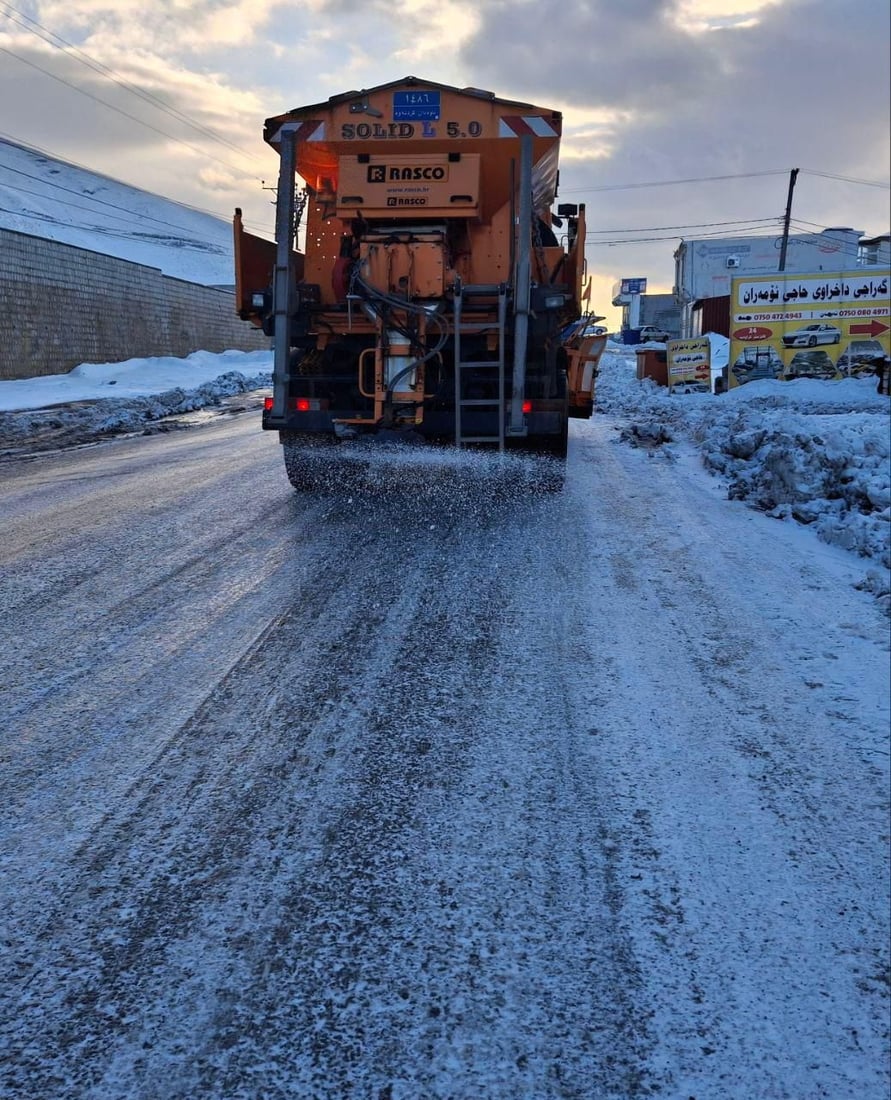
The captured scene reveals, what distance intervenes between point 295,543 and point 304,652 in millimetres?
2035

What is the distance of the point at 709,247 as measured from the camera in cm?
5378

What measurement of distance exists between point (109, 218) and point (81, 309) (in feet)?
341

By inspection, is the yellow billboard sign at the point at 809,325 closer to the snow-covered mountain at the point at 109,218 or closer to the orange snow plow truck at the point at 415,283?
the orange snow plow truck at the point at 415,283

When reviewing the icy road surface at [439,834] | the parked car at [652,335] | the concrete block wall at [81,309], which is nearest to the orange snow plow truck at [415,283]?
the icy road surface at [439,834]

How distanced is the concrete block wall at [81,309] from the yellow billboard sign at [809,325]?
1717 cm

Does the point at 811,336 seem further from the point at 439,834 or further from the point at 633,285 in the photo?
the point at 633,285

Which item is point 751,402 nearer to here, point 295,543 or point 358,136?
point 358,136

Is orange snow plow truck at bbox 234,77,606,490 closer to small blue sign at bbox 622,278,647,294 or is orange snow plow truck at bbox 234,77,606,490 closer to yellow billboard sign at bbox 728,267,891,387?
yellow billboard sign at bbox 728,267,891,387

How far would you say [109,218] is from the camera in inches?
4500

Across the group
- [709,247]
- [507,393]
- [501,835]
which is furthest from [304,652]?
[709,247]

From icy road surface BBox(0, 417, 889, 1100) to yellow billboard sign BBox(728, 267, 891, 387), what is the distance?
17554mm

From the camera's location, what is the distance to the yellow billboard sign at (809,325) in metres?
20.5

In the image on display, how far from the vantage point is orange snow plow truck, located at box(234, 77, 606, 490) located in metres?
7.09

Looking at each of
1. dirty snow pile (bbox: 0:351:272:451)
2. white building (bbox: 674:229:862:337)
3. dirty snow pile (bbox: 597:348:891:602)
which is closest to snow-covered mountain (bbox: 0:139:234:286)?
white building (bbox: 674:229:862:337)
